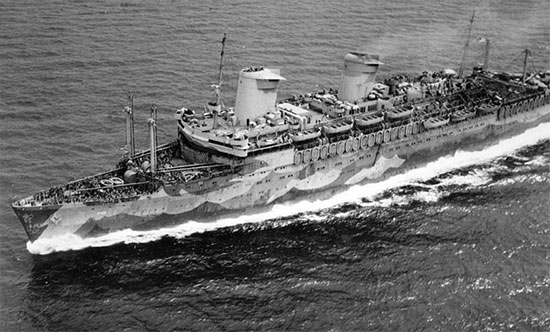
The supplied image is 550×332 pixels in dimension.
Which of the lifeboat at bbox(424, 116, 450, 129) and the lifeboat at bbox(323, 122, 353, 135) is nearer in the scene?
the lifeboat at bbox(323, 122, 353, 135)

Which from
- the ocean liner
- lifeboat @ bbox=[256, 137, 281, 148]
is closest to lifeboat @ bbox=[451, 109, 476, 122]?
the ocean liner

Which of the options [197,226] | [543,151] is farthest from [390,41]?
[197,226]

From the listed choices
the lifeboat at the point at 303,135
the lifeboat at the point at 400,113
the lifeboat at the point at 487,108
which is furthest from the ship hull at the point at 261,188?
the lifeboat at the point at 400,113

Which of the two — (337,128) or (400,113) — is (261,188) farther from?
(400,113)

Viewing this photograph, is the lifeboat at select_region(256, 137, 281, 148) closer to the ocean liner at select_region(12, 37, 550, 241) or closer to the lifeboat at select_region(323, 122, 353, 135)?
the ocean liner at select_region(12, 37, 550, 241)

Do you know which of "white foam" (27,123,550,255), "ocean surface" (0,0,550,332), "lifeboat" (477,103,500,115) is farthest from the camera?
"lifeboat" (477,103,500,115)

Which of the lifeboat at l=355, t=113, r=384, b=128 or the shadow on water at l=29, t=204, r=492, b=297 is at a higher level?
the lifeboat at l=355, t=113, r=384, b=128

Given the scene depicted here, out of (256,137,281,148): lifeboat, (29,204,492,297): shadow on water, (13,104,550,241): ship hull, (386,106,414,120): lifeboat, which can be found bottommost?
(29,204,492,297): shadow on water

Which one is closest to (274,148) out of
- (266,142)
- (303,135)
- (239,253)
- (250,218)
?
(266,142)
